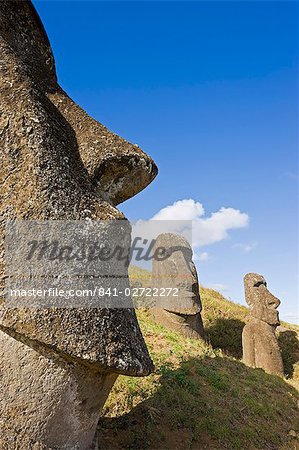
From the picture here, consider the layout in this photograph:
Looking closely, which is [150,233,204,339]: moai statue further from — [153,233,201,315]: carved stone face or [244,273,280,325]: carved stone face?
[244,273,280,325]: carved stone face

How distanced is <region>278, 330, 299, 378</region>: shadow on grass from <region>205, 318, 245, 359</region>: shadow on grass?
54.7 inches

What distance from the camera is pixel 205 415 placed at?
22.4ft

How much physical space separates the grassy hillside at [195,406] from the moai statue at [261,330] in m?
1.80

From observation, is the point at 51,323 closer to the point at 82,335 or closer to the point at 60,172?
the point at 82,335

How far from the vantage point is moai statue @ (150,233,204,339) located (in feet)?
38.9

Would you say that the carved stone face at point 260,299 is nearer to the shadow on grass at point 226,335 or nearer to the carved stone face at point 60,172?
the shadow on grass at point 226,335

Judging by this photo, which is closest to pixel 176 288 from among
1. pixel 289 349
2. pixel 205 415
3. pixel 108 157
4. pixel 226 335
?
pixel 226 335

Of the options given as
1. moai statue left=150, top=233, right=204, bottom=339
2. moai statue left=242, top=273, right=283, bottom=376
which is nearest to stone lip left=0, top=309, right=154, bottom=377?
moai statue left=150, top=233, right=204, bottom=339

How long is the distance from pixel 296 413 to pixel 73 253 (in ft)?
23.2

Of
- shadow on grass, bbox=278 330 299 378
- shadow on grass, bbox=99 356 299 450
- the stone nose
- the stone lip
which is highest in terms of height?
the stone nose

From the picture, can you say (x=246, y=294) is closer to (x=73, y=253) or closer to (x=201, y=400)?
(x=201, y=400)

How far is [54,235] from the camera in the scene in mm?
3316

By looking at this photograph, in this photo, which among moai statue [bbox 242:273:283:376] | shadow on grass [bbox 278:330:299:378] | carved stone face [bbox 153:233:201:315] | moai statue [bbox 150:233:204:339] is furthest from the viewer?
shadow on grass [bbox 278:330:299:378]

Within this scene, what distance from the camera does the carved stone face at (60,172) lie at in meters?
3.23
